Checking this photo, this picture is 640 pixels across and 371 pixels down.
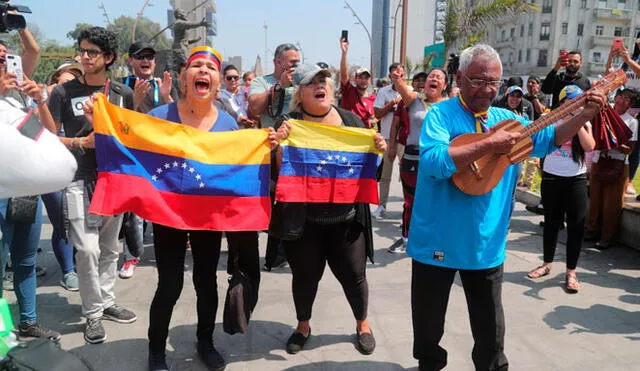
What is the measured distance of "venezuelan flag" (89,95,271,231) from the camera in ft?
10.7

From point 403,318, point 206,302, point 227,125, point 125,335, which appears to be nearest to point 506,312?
point 403,318

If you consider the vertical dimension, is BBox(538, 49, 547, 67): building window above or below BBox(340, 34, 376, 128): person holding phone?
above

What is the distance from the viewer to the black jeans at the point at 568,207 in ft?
16.4

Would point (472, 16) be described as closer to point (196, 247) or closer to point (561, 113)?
point (561, 113)

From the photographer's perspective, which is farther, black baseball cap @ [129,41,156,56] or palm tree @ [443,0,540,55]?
palm tree @ [443,0,540,55]

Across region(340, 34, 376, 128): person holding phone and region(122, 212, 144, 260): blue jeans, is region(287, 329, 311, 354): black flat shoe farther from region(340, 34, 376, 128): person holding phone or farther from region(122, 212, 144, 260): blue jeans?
region(340, 34, 376, 128): person holding phone

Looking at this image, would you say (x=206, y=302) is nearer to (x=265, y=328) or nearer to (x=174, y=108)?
(x=265, y=328)

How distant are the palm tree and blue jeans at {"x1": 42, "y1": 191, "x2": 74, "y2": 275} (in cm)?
1928

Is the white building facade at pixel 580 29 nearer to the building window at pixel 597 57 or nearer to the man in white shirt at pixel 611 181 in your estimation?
the building window at pixel 597 57

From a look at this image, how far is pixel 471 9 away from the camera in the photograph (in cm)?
2155

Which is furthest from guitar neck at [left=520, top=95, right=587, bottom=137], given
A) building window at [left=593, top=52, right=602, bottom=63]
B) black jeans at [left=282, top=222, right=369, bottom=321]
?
building window at [left=593, top=52, right=602, bottom=63]

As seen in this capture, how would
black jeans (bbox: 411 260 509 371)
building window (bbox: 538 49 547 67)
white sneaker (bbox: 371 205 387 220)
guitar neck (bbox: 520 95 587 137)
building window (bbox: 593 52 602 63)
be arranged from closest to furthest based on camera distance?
guitar neck (bbox: 520 95 587 137)
black jeans (bbox: 411 260 509 371)
white sneaker (bbox: 371 205 387 220)
building window (bbox: 593 52 602 63)
building window (bbox: 538 49 547 67)

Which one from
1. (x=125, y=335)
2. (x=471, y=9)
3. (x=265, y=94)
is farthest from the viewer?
(x=471, y=9)

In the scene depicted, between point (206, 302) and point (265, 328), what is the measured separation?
31.2 inches
